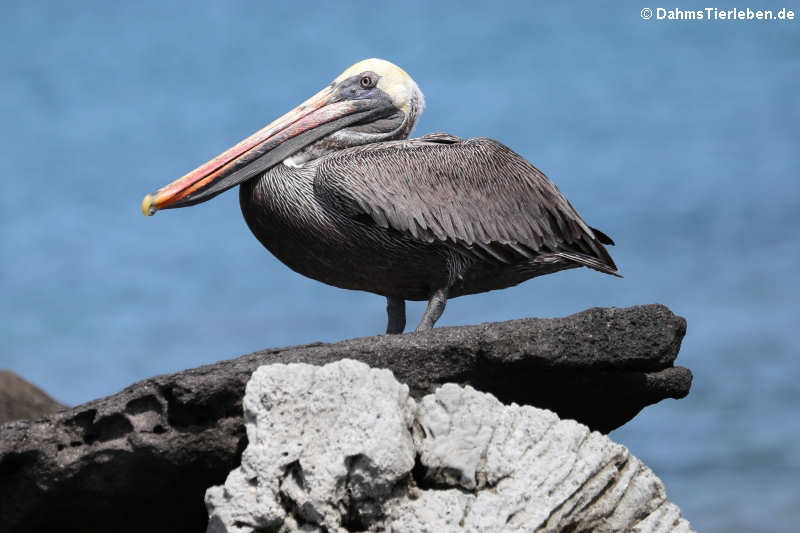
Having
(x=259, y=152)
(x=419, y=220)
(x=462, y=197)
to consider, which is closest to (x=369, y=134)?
(x=259, y=152)

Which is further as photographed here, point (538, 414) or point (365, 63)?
point (365, 63)

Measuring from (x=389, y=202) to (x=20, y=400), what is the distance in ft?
23.6

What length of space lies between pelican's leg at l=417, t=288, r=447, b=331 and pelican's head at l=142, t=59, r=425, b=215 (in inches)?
56.7

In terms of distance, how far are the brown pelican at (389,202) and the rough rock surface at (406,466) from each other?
59.8 inches

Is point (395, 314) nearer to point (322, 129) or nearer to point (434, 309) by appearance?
point (434, 309)

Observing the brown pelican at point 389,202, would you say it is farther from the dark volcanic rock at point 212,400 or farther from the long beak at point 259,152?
the dark volcanic rock at point 212,400

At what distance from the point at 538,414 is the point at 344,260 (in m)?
2.04

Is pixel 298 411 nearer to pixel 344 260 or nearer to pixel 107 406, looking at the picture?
pixel 107 406

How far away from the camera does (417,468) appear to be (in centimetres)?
619

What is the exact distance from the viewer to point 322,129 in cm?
858

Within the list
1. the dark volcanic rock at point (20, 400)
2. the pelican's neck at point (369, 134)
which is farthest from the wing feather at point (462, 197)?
the dark volcanic rock at point (20, 400)

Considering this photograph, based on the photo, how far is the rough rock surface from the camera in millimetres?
5855

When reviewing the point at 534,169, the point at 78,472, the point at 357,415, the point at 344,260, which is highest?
the point at 534,169

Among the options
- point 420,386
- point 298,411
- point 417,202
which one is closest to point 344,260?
point 417,202
